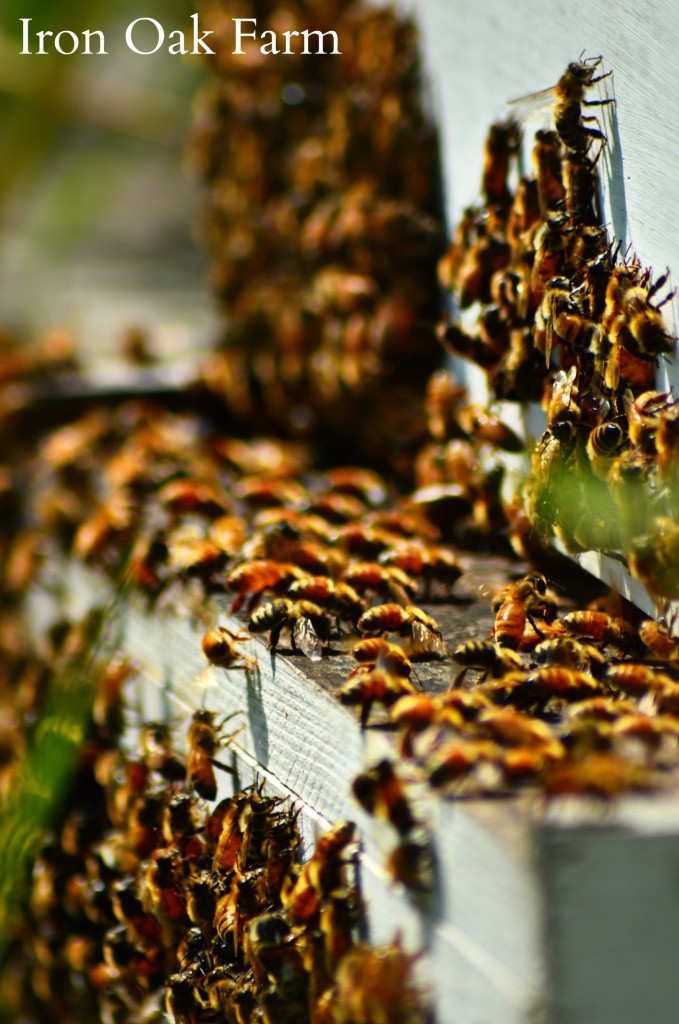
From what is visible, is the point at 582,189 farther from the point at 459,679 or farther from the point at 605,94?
the point at 459,679

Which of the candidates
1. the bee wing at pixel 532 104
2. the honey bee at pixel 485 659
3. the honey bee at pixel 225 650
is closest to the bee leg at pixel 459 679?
the honey bee at pixel 485 659

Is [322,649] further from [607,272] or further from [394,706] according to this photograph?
[607,272]

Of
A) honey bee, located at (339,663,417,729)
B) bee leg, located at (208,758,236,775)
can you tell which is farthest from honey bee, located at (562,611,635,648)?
bee leg, located at (208,758,236,775)

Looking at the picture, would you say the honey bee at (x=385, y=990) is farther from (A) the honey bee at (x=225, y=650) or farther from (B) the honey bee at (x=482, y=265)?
(B) the honey bee at (x=482, y=265)

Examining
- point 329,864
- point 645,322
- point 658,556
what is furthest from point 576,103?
point 329,864

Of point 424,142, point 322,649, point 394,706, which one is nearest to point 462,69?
point 424,142

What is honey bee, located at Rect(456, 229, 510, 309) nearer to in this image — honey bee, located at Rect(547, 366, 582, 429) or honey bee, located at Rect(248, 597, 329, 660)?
honey bee, located at Rect(547, 366, 582, 429)
